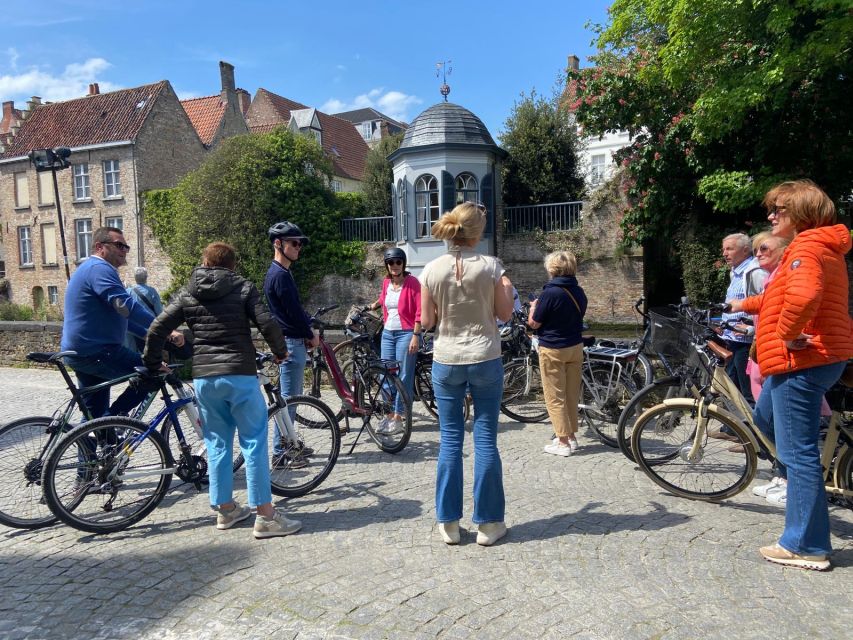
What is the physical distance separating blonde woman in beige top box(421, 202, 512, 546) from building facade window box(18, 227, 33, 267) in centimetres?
3653

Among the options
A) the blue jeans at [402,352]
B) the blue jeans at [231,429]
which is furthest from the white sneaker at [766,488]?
the blue jeans at [231,429]

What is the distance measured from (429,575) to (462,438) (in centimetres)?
77

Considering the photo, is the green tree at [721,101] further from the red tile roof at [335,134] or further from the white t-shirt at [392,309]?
the red tile roof at [335,134]

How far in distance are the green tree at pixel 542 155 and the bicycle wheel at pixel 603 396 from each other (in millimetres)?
17545

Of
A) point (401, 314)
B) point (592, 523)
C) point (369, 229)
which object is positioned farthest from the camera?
point (369, 229)

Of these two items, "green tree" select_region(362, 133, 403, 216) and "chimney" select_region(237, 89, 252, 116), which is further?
"chimney" select_region(237, 89, 252, 116)

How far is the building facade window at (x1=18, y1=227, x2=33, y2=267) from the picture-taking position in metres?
33.7

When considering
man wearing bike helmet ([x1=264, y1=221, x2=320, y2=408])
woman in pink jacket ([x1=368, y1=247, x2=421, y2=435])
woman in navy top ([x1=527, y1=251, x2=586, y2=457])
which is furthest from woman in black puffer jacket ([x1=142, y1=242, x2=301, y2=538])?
woman in navy top ([x1=527, y1=251, x2=586, y2=457])

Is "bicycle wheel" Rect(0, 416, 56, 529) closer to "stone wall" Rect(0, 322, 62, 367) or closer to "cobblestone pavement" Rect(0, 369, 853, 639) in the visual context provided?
"cobblestone pavement" Rect(0, 369, 853, 639)

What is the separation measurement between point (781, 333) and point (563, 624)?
70.6 inches

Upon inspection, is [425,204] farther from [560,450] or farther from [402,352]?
[560,450]

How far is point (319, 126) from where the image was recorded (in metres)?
41.7

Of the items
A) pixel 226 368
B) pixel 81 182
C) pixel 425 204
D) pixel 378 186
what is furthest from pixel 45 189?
pixel 226 368

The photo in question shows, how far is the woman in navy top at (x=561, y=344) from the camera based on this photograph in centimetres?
557
